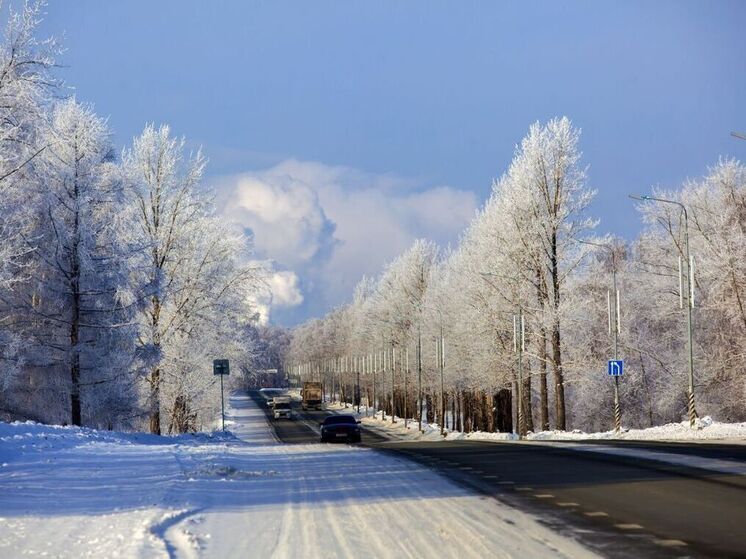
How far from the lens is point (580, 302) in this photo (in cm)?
5362

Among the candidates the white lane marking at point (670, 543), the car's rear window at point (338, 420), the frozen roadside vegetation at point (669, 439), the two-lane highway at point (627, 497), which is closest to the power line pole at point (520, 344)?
the frozen roadside vegetation at point (669, 439)

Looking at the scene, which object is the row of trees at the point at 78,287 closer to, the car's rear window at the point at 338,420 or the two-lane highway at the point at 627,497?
the car's rear window at the point at 338,420

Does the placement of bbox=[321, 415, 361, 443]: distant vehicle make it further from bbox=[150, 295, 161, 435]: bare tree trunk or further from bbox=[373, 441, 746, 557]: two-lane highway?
bbox=[373, 441, 746, 557]: two-lane highway

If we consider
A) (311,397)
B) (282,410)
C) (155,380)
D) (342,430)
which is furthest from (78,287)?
(311,397)

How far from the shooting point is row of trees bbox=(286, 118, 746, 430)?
52719 millimetres

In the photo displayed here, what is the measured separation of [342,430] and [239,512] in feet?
114

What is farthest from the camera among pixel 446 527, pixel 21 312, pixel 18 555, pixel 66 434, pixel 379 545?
pixel 21 312

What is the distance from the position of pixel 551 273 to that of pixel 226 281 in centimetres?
1964

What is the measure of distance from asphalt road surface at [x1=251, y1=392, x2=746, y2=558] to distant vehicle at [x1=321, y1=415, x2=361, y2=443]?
77.4ft

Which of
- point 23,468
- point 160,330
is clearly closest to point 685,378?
point 160,330

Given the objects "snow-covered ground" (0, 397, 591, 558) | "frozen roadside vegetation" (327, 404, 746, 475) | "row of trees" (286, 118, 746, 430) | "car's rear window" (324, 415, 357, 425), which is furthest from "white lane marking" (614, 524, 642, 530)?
"car's rear window" (324, 415, 357, 425)

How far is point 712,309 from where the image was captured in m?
55.7

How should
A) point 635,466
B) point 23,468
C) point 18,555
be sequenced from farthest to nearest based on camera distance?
point 635,466 → point 23,468 → point 18,555

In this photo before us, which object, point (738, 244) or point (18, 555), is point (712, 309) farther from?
point (18, 555)
